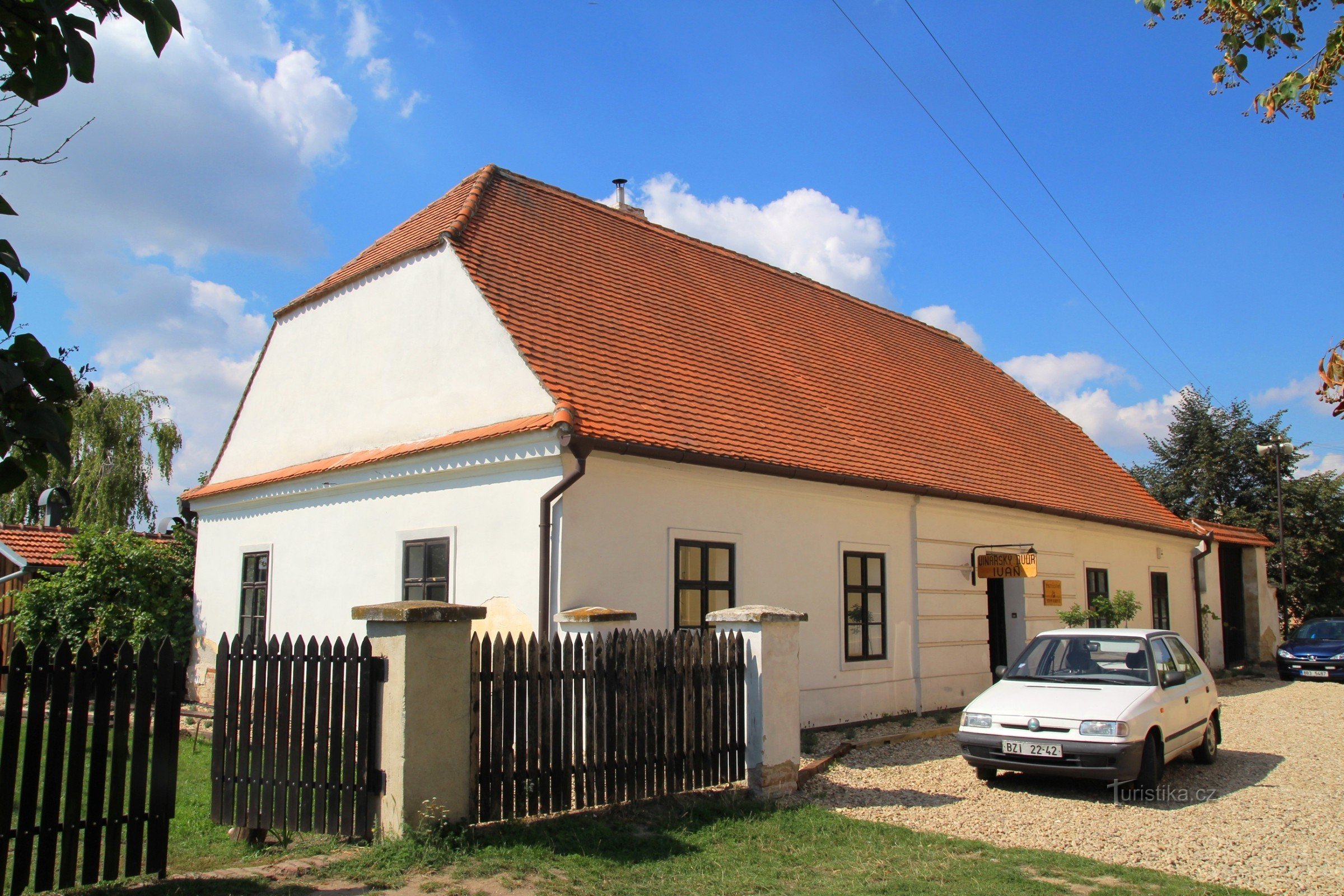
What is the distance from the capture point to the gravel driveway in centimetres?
656

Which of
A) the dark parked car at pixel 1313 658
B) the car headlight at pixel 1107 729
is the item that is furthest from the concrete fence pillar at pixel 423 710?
the dark parked car at pixel 1313 658

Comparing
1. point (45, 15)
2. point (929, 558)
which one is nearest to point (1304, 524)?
point (929, 558)

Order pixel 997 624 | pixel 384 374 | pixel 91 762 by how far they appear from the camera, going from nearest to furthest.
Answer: pixel 91 762, pixel 384 374, pixel 997 624

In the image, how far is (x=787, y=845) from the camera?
21.9 ft

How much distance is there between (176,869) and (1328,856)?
776 cm

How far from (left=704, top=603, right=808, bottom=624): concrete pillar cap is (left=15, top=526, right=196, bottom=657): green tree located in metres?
10.9

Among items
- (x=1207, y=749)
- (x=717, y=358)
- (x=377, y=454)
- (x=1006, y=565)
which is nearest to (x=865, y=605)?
(x=1006, y=565)

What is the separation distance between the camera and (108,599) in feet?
51.5

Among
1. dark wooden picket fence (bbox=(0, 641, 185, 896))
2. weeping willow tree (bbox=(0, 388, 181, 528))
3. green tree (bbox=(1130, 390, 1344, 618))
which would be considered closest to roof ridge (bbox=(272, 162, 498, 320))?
dark wooden picket fence (bbox=(0, 641, 185, 896))

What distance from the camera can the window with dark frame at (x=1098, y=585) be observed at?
18359 millimetres

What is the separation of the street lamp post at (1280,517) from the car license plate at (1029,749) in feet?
73.9

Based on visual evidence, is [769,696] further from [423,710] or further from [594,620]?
[423,710]

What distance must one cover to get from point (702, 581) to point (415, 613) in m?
5.14

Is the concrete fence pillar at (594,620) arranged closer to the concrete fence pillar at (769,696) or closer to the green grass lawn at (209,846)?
the concrete fence pillar at (769,696)
